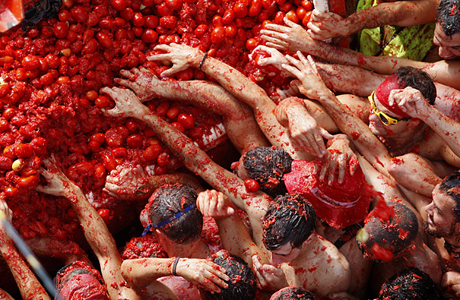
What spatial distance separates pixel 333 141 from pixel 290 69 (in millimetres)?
744

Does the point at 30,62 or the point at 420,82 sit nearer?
the point at 420,82

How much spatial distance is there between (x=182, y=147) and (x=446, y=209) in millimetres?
2054

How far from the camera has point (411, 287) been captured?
2951 millimetres

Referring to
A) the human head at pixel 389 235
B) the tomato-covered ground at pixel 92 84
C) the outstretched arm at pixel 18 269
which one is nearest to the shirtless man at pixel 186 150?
the tomato-covered ground at pixel 92 84

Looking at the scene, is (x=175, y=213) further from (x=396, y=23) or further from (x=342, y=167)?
(x=396, y=23)

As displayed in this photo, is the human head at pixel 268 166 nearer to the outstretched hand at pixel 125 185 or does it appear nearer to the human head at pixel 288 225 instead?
the human head at pixel 288 225

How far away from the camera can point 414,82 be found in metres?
3.36

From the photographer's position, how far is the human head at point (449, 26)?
3.43m

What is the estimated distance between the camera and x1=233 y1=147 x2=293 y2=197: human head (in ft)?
12.0

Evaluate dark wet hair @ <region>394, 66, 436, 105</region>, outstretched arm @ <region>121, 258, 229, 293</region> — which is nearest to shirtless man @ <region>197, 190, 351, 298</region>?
outstretched arm @ <region>121, 258, 229, 293</region>

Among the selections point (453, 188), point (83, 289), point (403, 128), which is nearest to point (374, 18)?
point (403, 128)

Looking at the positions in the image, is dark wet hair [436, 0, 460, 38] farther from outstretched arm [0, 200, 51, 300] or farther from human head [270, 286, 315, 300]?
outstretched arm [0, 200, 51, 300]

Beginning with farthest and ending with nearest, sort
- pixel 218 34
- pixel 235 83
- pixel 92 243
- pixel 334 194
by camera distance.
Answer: pixel 218 34
pixel 235 83
pixel 92 243
pixel 334 194

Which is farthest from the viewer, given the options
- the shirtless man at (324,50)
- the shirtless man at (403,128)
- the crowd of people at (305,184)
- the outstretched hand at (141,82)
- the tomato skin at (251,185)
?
the shirtless man at (324,50)
